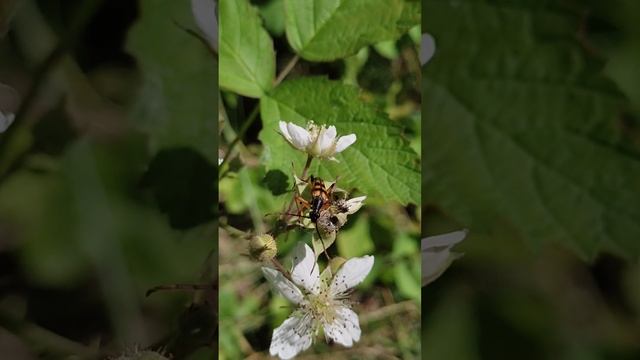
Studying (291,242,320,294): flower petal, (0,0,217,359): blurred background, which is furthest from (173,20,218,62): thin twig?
(291,242,320,294): flower petal

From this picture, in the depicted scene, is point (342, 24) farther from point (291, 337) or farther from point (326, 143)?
point (291, 337)

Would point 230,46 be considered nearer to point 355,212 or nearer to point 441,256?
point 355,212

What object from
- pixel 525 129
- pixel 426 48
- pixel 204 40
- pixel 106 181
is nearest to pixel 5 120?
pixel 106 181

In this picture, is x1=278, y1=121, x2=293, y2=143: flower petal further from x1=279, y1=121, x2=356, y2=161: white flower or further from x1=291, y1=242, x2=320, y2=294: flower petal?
x1=291, y1=242, x2=320, y2=294: flower petal

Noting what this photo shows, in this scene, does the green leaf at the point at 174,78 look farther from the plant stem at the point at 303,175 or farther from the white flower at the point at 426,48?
→ the white flower at the point at 426,48

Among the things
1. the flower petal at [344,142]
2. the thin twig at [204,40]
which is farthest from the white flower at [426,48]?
the thin twig at [204,40]

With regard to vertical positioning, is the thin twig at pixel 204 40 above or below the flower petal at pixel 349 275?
above

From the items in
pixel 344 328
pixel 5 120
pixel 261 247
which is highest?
pixel 5 120
